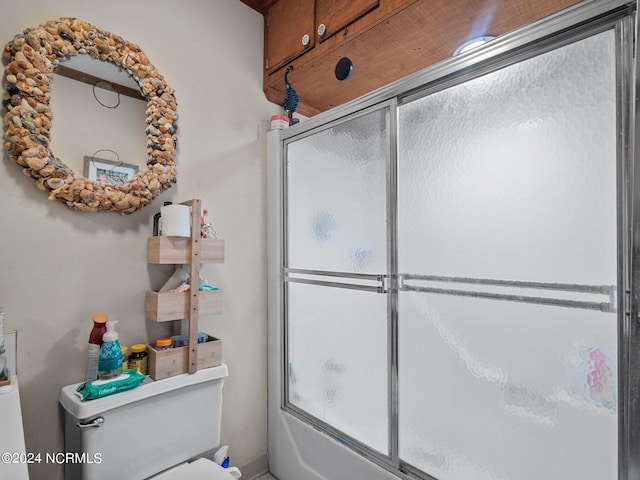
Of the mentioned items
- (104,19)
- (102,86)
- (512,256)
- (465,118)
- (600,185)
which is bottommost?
(512,256)

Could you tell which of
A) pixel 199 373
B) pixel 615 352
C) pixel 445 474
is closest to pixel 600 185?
pixel 615 352

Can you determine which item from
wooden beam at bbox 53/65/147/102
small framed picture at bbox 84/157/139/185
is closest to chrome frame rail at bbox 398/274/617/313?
small framed picture at bbox 84/157/139/185

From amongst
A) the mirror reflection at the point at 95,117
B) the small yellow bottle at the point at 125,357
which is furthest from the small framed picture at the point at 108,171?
the small yellow bottle at the point at 125,357

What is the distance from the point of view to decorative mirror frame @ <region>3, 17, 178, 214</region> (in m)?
1.08

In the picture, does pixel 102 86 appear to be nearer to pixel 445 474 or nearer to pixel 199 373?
pixel 199 373

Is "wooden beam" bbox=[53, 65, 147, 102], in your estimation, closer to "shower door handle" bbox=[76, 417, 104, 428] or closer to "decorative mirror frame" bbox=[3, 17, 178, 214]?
"decorative mirror frame" bbox=[3, 17, 178, 214]

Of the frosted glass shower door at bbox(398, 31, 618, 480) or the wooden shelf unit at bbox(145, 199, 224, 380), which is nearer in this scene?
the frosted glass shower door at bbox(398, 31, 618, 480)

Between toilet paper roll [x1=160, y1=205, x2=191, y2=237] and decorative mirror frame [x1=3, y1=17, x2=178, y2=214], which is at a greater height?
decorative mirror frame [x1=3, y1=17, x2=178, y2=214]

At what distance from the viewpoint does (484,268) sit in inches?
38.9

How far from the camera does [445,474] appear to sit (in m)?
1.06

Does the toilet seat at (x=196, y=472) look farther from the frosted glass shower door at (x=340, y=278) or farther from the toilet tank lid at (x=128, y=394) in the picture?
the frosted glass shower door at (x=340, y=278)

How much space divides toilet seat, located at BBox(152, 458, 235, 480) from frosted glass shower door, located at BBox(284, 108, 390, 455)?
45 cm

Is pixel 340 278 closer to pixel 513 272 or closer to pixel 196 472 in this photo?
pixel 513 272

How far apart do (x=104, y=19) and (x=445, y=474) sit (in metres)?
1.92
